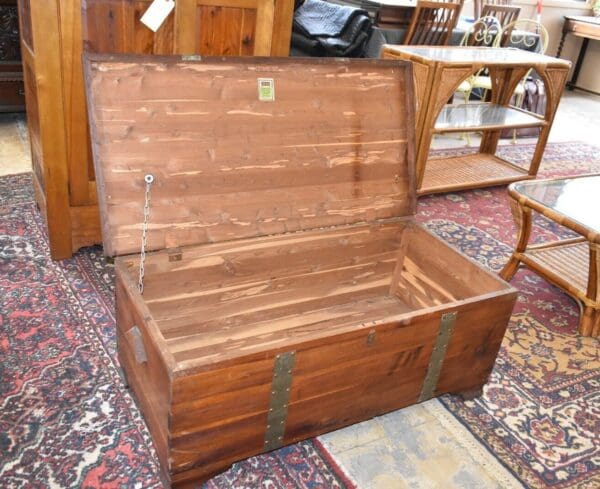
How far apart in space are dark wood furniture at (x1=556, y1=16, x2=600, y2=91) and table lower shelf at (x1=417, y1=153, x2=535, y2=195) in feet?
10.3

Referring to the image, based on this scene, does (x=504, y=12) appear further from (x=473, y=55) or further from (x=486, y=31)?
(x=473, y=55)

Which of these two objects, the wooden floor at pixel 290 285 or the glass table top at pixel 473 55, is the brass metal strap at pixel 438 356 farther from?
the glass table top at pixel 473 55

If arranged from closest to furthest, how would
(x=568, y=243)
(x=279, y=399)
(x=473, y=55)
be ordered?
(x=279, y=399) < (x=568, y=243) < (x=473, y=55)

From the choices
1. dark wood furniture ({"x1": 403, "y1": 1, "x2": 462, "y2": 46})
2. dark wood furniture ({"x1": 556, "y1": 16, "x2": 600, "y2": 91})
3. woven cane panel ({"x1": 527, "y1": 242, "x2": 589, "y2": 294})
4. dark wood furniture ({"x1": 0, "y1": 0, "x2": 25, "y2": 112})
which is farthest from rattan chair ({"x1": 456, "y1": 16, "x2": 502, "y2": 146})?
dark wood furniture ({"x1": 0, "y1": 0, "x2": 25, "y2": 112})

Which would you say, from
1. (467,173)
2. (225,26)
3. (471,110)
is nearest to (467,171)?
(467,173)

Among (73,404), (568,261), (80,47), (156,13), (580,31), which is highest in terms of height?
(156,13)

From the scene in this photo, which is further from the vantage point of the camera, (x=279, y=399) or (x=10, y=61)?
(x=10, y=61)

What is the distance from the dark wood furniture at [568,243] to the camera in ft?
7.00

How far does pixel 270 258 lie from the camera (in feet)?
5.90

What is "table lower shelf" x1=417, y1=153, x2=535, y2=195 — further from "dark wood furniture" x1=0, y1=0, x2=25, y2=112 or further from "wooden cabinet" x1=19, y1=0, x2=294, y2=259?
"dark wood furniture" x1=0, y1=0, x2=25, y2=112

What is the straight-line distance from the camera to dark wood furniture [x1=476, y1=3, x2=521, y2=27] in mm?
4492

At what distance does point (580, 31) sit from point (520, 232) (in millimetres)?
4828

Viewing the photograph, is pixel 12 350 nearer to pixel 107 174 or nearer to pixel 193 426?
pixel 107 174

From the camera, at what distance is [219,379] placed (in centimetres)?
121
